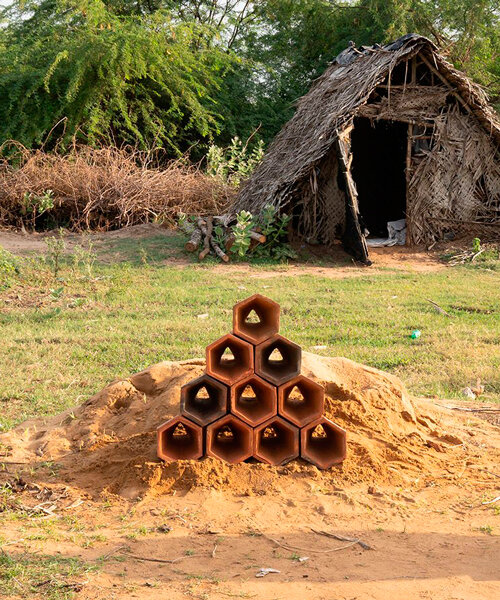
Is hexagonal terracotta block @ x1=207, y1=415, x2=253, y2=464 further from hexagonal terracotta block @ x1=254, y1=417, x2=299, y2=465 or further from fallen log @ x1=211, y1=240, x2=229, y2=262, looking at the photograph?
fallen log @ x1=211, y1=240, x2=229, y2=262

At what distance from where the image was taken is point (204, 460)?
3980 millimetres

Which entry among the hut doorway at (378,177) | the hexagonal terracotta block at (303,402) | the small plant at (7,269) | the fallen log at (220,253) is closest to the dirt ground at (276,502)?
the hexagonal terracotta block at (303,402)

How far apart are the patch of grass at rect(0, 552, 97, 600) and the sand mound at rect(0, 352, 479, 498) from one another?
2.59ft

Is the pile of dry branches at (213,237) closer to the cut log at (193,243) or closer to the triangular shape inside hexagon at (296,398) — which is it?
the cut log at (193,243)

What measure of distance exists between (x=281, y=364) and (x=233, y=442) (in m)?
0.49

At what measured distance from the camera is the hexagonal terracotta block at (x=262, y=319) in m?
4.00

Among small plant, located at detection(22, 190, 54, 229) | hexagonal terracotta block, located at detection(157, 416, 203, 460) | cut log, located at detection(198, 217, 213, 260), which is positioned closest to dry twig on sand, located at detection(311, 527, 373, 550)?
hexagonal terracotta block, located at detection(157, 416, 203, 460)

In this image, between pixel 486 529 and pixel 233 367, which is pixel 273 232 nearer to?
pixel 233 367

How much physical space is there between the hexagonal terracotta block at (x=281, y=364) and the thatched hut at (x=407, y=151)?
742 cm

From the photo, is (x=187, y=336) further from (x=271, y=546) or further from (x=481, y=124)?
(x=481, y=124)

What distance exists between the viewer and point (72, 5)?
1722 cm

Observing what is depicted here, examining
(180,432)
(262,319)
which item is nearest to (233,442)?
(180,432)

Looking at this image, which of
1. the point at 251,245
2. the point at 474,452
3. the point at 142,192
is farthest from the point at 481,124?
the point at 474,452

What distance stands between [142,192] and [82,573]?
11.5 metres
